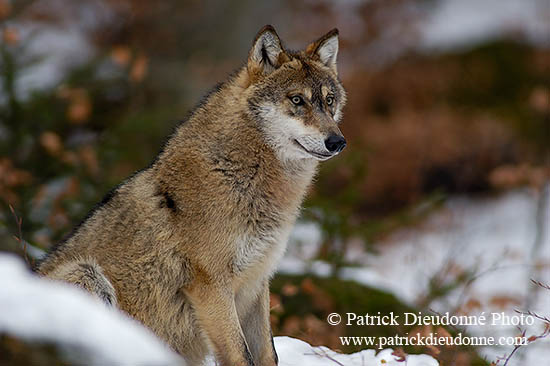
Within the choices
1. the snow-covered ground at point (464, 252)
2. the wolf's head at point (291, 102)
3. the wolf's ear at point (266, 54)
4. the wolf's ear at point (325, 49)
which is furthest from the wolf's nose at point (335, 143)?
the snow-covered ground at point (464, 252)

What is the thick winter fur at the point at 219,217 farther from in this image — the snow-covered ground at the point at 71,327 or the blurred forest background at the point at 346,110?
the snow-covered ground at the point at 71,327

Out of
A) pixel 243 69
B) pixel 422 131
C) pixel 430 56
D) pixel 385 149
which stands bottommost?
pixel 243 69

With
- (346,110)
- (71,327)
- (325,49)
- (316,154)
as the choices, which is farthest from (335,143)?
(346,110)

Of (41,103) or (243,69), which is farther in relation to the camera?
(41,103)

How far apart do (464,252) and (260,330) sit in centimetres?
735

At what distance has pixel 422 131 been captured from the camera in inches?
554

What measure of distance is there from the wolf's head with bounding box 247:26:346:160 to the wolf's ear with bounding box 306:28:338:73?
233 millimetres

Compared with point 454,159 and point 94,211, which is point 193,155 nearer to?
point 94,211

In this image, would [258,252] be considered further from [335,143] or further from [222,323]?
[335,143]

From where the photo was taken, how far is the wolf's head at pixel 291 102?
4387mm

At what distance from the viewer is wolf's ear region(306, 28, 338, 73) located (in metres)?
4.96

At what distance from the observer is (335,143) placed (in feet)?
14.1

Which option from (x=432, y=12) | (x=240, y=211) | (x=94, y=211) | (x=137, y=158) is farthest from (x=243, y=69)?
(x=432, y=12)

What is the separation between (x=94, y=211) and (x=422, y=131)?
10494mm
